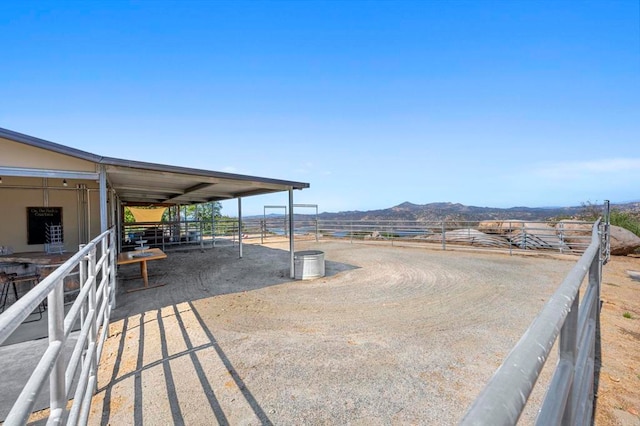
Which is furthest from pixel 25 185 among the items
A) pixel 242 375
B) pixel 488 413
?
pixel 488 413

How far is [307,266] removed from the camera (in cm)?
657

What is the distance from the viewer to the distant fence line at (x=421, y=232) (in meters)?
9.95

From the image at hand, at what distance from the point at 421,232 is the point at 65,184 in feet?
35.8

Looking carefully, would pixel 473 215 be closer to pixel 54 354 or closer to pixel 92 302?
pixel 92 302

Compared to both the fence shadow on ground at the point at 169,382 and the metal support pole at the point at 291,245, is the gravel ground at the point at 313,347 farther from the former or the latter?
the metal support pole at the point at 291,245

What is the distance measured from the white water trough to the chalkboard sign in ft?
19.2

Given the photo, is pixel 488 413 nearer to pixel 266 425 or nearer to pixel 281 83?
pixel 266 425

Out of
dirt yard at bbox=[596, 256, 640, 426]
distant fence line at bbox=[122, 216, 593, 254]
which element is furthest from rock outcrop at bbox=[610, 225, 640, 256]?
dirt yard at bbox=[596, 256, 640, 426]

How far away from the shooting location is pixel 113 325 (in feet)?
13.6

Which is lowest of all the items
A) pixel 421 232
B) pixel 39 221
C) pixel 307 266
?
pixel 307 266

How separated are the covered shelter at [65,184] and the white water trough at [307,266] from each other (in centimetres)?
42

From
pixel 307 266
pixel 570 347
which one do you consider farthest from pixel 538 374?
pixel 307 266

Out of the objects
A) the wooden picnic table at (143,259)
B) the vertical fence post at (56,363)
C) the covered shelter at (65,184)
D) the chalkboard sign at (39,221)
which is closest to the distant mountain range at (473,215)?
the covered shelter at (65,184)

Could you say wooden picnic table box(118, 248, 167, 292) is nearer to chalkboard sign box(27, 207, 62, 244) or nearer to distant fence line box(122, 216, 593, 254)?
chalkboard sign box(27, 207, 62, 244)
